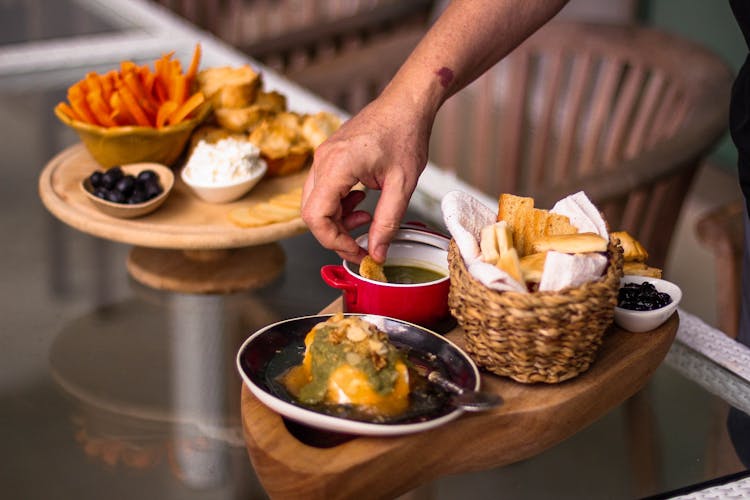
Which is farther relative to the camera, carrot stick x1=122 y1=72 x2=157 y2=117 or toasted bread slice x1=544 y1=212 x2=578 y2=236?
carrot stick x1=122 y1=72 x2=157 y2=117

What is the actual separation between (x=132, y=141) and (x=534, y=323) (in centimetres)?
73

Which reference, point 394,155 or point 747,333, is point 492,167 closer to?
point 747,333

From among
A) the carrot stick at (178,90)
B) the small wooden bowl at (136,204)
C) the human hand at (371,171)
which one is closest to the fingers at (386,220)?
the human hand at (371,171)

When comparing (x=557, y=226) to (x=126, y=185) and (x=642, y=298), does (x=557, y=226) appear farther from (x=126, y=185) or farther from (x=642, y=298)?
(x=126, y=185)

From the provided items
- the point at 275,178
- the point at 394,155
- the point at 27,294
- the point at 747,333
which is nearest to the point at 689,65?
the point at 747,333

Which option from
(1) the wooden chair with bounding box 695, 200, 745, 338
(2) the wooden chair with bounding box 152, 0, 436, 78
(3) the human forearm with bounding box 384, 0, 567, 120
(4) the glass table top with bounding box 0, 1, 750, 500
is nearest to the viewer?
(4) the glass table top with bounding box 0, 1, 750, 500

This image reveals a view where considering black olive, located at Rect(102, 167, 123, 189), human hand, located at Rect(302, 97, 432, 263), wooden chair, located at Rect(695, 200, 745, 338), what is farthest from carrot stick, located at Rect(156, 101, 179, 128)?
wooden chair, located at Rect(695, 200, 745, 338)

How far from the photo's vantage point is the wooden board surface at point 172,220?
1.25 m

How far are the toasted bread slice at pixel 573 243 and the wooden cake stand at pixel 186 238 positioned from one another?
1.44 ft

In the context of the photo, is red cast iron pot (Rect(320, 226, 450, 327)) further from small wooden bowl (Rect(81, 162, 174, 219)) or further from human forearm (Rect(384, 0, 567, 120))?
small wooden bowl (Rect(81, 162, 174, 219))

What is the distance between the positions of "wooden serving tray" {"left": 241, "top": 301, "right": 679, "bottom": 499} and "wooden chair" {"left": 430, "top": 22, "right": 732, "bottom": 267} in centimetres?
69

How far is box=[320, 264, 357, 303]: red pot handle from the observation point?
1.03 m

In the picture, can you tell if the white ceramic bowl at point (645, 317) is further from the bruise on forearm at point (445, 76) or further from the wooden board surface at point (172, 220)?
the wooden board surface at point (172, 220)

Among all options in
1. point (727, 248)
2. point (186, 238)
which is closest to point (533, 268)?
point (186, 238)
